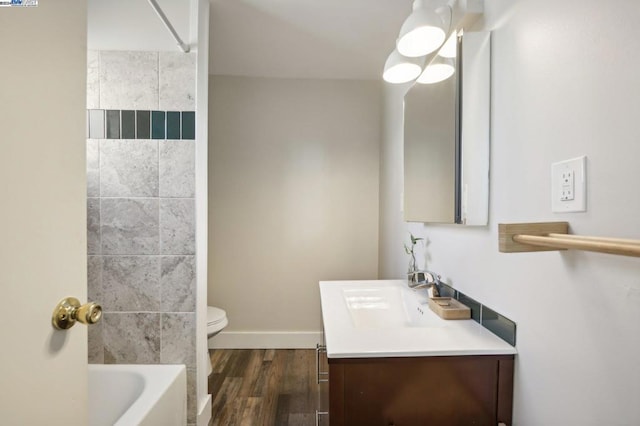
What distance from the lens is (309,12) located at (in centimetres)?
186

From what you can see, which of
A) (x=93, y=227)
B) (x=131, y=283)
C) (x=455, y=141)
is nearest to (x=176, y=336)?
(x=131, y=283)

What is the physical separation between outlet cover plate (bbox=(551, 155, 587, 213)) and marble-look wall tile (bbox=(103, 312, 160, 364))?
6.07 ft

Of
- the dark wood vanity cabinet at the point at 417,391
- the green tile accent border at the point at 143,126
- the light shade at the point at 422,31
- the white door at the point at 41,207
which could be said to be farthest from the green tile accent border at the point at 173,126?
the dark wood vanity cabinet at the point at 417,391

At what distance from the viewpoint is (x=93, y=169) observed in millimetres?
1636

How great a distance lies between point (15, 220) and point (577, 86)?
1236mm

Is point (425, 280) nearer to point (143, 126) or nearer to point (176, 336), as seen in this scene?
point (176, 336)

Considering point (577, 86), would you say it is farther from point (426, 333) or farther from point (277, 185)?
point (277, 185)

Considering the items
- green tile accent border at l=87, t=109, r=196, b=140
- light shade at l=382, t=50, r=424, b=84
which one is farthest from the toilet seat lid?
light shade at l=382, t=50, r=424, b=84

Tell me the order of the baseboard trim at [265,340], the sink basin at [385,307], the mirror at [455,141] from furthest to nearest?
the baseboard trim at [265,340] < the sink basin at [385,307] < the mirror at [455,141]

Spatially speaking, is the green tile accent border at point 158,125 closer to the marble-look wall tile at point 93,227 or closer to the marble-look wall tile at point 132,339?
the marble-look wall tile at point 93,227

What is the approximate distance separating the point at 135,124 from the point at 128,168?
0.24 metres

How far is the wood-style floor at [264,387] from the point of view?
6.06 feet

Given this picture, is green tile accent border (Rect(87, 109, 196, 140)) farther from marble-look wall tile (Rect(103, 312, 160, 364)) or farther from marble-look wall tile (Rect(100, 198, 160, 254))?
marble-look wall tile (Rect(103, 312, 160, 364))

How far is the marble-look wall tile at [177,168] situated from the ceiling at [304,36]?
0.89 metres
